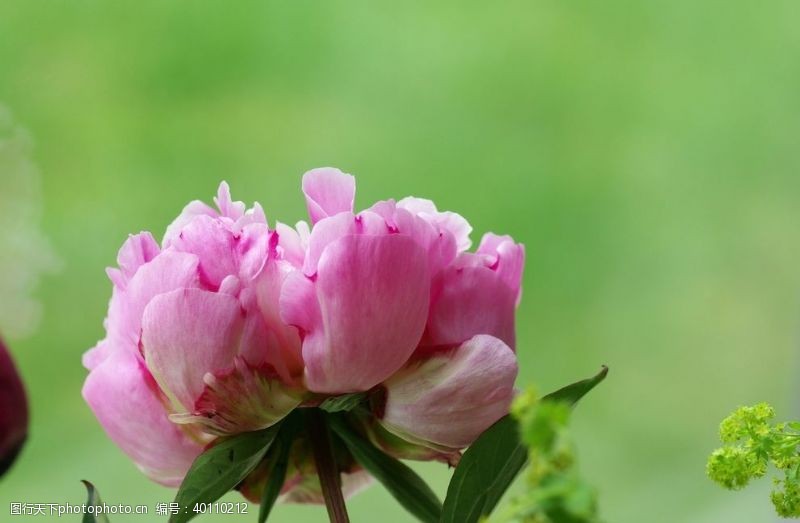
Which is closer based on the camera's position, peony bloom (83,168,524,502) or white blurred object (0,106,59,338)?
peony bloom (83,168,524,502)

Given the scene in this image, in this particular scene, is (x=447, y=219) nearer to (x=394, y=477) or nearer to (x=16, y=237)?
(x=394, y=477)

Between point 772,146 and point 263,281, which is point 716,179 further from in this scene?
point 263,281

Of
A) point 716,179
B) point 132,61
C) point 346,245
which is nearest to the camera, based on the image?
point 346,245

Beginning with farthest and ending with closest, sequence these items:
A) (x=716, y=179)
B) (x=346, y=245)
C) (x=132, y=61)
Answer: (x=716, y=179)
(x=132, y=61)
(x=346, y=245)

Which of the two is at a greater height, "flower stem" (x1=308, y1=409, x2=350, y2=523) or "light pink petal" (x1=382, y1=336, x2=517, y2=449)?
"light pink petal" (x1=382, y1=336, x2=517, y2=449)

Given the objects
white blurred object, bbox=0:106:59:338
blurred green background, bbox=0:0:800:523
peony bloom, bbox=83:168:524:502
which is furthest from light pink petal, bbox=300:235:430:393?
blurred green background, bbox=0:0:800:523

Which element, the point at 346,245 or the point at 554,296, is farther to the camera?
the point at 554,296

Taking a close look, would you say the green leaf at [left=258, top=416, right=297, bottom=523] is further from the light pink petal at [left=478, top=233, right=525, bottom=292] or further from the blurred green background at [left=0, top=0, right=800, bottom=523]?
the blurred green background at [left=0, top=0, right=800, bottom=523]

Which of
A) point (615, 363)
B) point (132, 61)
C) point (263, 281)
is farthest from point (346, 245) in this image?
point (615, 363)
